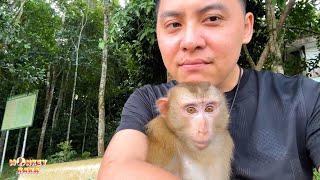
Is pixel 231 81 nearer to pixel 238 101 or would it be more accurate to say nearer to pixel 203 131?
pixel 238 101

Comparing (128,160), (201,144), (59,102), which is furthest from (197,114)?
(59,102)

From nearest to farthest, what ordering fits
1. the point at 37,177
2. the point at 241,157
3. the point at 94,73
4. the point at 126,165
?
the point at 126,165 < the point at 241,157 < the point at 37,177 < the point at 94,73

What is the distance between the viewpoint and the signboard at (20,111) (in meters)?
12.8

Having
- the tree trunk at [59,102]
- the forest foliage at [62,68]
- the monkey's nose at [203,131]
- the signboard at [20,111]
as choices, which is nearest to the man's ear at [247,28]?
the monkey's nose at [203,131]

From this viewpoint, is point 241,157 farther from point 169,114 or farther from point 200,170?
point 169,114

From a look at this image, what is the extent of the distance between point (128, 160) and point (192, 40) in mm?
662

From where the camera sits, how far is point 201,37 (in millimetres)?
2115

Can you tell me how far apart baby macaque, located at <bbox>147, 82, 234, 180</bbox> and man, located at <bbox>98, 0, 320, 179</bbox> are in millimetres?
114

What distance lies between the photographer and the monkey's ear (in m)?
2.43

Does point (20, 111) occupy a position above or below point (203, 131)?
above

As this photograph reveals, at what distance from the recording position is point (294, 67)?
455 inches

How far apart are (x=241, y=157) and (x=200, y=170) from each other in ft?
1.03

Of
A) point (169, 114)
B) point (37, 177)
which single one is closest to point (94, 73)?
point (37, 177)

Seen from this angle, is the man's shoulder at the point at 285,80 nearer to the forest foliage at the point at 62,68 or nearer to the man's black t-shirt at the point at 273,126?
the man's black t-shirt at the point at 273,126
